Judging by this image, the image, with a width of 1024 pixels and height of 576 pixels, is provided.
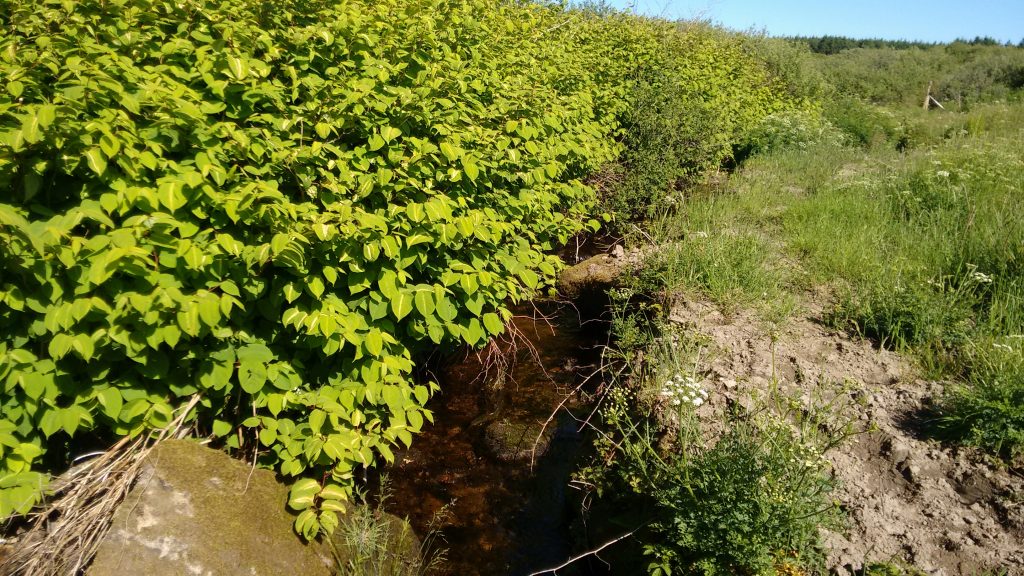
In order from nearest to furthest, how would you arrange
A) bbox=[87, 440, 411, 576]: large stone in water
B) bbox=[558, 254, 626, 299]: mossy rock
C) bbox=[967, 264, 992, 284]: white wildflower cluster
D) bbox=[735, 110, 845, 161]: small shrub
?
1. bbox=[87, 440, 411, 576]: large stone in water
2. bbox=[967, 264, 992, 284]: white wildflower cluster
3. bbox=[558, 254, 626, 299]: mossy rock
4. bbox=[735, 110, 845, 161]: small shrub

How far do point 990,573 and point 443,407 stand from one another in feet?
10.5

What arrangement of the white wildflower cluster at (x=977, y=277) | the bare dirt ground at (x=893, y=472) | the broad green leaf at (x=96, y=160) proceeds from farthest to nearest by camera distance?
the white wildflower cluster at (x=977, y=277) → the bare dirt ground at (x=893, y=472) → the broad green leaf at (x=96, y=160)

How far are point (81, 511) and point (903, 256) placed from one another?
5310 millimetres

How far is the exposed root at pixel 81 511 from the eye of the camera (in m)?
2.35

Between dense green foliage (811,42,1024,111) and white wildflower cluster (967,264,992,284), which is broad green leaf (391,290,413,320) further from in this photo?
dense green foliage (811,42,1024,111)

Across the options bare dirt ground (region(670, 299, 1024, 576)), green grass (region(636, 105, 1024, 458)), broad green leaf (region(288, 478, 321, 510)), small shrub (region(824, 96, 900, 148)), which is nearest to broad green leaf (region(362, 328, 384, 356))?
broad green leaf (region(288, 478, 321, 510))

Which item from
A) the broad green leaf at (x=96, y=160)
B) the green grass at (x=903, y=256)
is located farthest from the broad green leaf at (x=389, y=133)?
the green grass at (x=903, y=256)

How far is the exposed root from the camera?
2.35 metres

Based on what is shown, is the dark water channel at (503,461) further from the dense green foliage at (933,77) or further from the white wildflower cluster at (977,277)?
the dense green foliage at (933,77)

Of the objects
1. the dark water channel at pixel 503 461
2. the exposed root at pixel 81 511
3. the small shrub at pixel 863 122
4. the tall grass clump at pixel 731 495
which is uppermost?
the small shrub at pixel 863 122

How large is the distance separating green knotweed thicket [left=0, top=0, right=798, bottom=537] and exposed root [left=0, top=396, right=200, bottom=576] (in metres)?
0.15

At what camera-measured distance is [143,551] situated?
7.70 feet

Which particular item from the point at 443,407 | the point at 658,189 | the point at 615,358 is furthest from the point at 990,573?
the point at 658,189

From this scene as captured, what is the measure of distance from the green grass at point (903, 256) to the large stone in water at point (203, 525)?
10.4 ft
